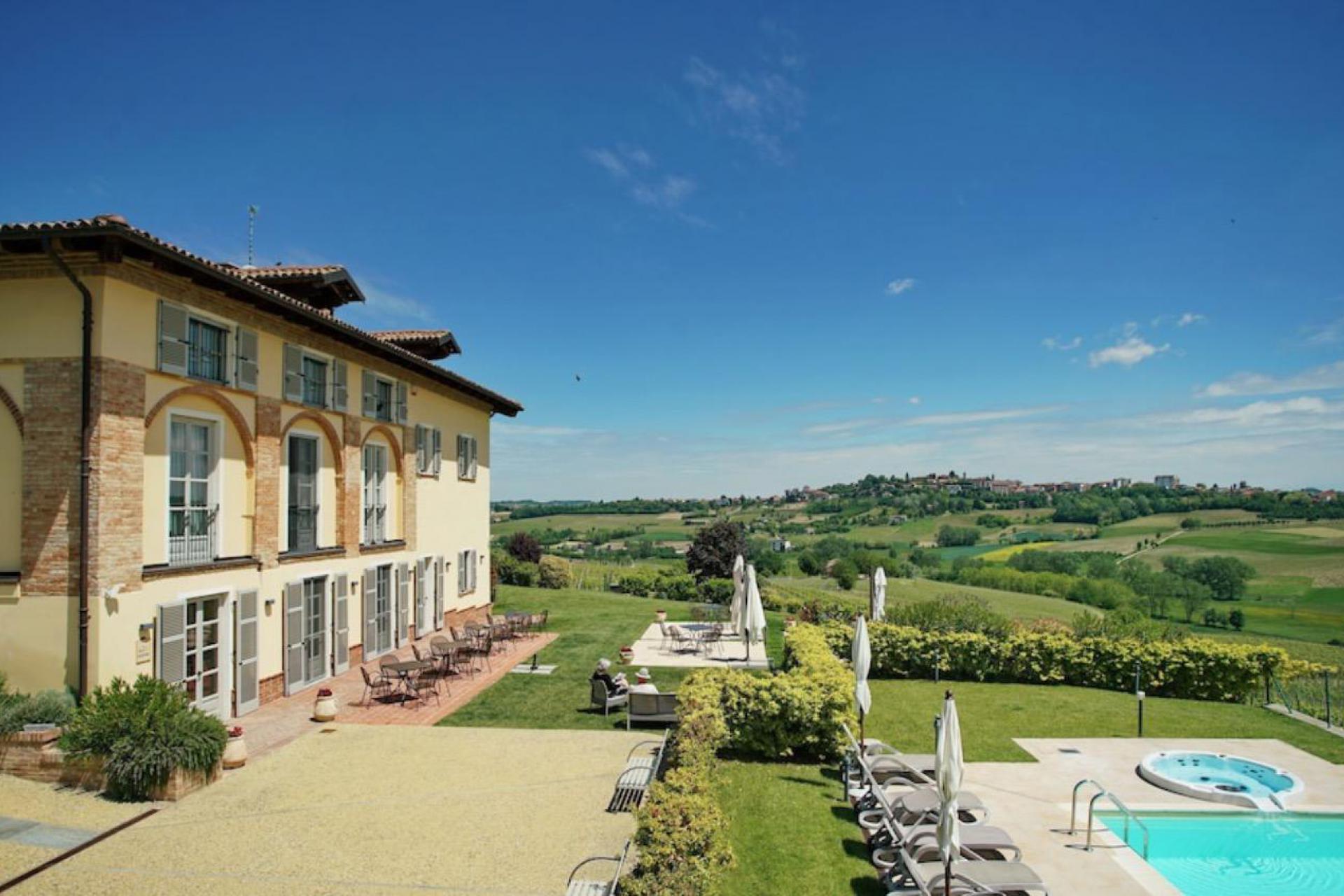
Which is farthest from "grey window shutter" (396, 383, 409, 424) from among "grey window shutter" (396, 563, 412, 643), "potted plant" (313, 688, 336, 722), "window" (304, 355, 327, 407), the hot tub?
the hot tub

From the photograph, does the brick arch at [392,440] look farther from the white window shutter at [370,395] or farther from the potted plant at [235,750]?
the potted plant at [235,750]

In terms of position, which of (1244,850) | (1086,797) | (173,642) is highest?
(173,642)

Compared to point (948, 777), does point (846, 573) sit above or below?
below

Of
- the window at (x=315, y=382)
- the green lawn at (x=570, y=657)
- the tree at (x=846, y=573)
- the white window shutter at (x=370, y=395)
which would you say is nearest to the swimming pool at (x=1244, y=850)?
the green lawn at (x=570, y=657)

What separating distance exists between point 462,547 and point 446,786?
15.1 metres

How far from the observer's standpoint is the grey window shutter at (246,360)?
12.9 metres

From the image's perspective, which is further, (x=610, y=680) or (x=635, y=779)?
(x=610, y=680)

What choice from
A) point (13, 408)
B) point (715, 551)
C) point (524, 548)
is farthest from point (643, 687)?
point (524, 548)

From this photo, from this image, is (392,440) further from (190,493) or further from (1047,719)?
(1047,719)

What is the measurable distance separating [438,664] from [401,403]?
278 inches

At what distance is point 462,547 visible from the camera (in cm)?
2430

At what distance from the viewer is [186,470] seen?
12078mm

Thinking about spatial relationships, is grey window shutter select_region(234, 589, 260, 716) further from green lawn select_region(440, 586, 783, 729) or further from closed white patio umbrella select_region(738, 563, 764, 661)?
closed white patio umbrella select_region(738, 563, 764, 661)

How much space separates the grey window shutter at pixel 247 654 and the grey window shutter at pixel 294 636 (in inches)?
35.9
